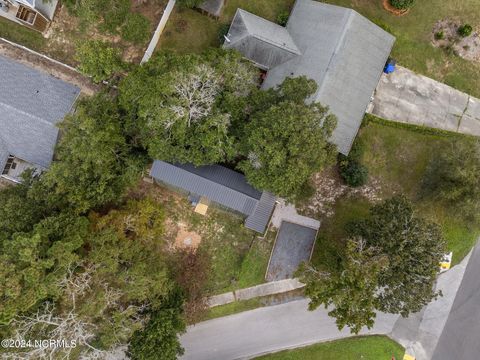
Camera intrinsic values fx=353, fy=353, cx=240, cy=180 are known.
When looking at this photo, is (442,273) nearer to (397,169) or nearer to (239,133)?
(397,169)

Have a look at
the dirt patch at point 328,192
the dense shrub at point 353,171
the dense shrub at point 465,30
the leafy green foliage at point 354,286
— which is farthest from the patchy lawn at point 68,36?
the dense shrub at point 465,30

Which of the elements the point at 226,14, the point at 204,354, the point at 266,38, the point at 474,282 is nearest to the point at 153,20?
the point at 226,14

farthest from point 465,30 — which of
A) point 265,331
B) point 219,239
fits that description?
point 265,331

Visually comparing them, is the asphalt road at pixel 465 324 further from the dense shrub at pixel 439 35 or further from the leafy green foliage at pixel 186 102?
the leafy green foliage at pixel 186 102

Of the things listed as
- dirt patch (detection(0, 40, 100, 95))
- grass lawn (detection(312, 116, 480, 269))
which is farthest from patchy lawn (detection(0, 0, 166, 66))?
grass lawn (detection(312, 116, 480, 269))

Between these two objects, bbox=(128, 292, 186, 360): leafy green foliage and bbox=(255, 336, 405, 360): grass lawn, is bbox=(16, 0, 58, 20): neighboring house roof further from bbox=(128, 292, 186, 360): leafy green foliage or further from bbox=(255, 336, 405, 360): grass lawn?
bbox=(255, 336, 405, 360): grass lawn

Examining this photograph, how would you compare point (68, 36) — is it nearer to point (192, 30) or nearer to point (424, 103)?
point (192, 30)
